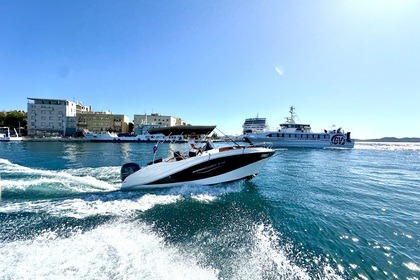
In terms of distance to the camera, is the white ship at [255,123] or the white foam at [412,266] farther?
the white ship at [255,123]

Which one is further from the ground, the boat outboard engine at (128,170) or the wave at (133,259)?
the boat outboard engine at (128,170)

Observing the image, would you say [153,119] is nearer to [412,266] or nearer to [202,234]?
[202,234]

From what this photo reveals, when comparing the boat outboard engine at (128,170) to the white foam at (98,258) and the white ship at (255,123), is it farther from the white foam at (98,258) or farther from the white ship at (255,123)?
the white ship at (255,123)

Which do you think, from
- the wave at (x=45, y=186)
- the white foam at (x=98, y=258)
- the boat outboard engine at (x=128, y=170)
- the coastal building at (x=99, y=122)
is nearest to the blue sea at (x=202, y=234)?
the white foam at (x=98, y=258)

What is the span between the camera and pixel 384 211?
26.0ft

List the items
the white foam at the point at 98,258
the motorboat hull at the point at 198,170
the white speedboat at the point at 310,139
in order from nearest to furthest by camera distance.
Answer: the white foam at the point at 98,258 → the motorboat hull at the point at 198,170 → the white speedboat at the point at 310,139

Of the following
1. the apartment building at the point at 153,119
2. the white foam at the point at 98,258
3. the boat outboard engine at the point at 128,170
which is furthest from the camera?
the apartment building at the point at 153,119

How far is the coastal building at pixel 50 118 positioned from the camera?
8356 centimetres

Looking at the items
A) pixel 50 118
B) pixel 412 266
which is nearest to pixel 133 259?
pixel 412 266

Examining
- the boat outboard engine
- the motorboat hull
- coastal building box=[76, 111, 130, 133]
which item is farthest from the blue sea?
coastal building box=[76, 111, 130, 133]

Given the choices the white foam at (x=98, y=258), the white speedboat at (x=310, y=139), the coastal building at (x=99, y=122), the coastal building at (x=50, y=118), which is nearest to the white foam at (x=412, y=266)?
the white foam at (x=98, y=258)

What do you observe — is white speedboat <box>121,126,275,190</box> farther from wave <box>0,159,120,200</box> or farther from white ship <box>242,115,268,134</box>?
white ship <box>242,115,268,134</box>

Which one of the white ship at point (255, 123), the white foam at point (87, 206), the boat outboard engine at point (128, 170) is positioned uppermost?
the white ship at point (255, 123)

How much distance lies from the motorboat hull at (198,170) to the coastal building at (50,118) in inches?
3815
